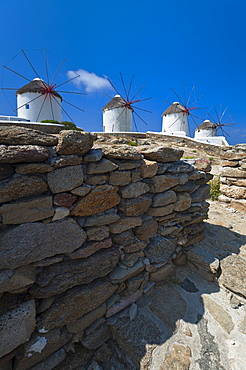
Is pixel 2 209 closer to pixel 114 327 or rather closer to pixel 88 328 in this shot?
pixel 88 328

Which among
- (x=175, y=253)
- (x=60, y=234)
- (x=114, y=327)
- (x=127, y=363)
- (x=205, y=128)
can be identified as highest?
(x=205, y=128)

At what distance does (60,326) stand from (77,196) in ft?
4.58

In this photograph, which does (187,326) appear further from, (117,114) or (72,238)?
(117,114)

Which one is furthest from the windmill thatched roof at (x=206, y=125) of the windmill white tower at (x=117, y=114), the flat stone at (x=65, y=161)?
the flat stone at (x=65, y=161)

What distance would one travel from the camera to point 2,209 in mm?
1543

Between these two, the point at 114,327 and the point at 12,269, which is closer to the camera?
the point at 12,269

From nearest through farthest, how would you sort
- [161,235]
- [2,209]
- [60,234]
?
[2,209]
[60,234]
[161,235]

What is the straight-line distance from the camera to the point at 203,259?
9.16 feet

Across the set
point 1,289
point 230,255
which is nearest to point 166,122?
point 230,255

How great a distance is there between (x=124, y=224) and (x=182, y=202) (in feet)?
3.69

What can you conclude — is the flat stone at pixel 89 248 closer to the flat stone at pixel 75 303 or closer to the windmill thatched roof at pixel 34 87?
the flat stone at pixel 75 303

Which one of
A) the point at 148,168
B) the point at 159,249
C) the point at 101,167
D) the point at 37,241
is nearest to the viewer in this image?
the point at 37,241

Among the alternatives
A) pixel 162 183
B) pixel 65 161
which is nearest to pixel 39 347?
pixel 65 161

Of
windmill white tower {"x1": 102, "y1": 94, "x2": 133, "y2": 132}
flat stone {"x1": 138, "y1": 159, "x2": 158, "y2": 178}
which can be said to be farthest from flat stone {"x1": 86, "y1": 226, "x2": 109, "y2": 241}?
windmill white tower {"x1": 102, "y1": 94, "x2": 133, "y2": 132}
